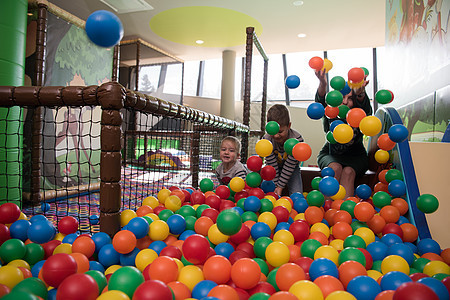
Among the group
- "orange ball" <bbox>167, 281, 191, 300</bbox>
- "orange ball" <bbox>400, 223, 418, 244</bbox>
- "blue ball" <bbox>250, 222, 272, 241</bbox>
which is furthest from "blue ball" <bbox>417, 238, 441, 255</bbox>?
"orange ball" <bbox>167, 281, 191, 300</bbox>

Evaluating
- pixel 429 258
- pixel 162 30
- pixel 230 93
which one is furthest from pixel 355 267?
pixel 230 93

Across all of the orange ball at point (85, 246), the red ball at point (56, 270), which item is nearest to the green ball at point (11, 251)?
the orange ball at point (85, 246)

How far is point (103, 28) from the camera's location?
742 millimetres

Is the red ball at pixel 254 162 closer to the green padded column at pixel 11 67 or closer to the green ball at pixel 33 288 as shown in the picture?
the green ball at pixel 33 288

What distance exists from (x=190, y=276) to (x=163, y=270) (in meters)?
0.09

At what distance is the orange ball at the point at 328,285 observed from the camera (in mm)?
838

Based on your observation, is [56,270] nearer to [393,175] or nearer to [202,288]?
[202,288]

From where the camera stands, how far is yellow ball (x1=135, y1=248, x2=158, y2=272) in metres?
1.07

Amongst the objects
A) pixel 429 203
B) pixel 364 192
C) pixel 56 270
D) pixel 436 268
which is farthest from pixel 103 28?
pixel 364 192

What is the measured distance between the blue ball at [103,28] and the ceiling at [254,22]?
4167mm

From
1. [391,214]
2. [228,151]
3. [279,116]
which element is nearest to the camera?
[391,214]

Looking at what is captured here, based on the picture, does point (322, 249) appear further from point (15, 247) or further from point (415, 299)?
point (15, 247)

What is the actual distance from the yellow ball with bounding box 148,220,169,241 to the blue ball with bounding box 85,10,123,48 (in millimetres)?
761

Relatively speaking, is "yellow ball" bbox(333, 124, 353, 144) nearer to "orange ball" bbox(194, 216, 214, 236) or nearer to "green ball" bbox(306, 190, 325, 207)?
"green ball" bbox(306, 190, 325, 207)
